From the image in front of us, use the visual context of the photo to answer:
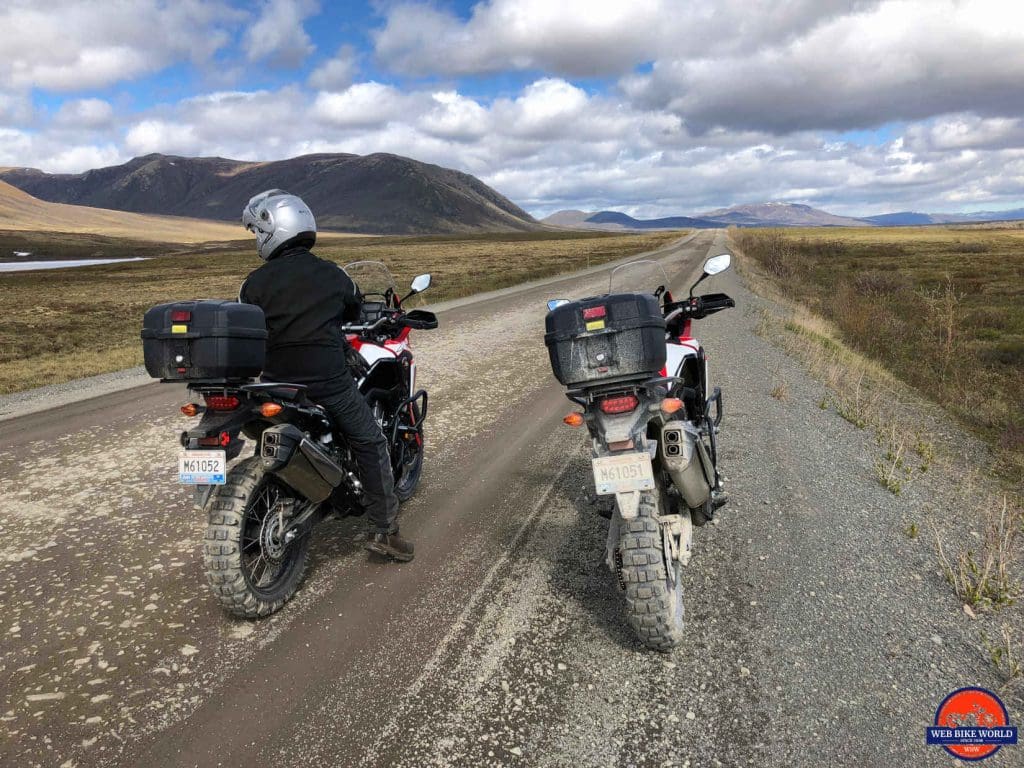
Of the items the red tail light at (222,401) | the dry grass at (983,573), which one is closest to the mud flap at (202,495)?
the red tail light at (222,401)

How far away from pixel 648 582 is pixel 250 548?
2.32 meters

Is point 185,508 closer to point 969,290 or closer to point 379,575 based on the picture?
point 379,575

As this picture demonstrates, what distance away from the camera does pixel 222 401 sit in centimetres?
338

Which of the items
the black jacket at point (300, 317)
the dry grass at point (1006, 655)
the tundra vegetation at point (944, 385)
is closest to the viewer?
the dry grass at point (1006, 655)

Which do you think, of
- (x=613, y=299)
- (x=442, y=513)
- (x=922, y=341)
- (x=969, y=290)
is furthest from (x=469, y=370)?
(x=969, y=290)

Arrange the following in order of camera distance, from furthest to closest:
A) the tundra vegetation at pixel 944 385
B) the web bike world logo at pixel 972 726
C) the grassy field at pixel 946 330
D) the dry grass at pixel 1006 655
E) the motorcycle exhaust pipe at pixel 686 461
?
1. the grassy field at pixel 946 330
2. the tundra vegetation at pixel 944 385
3. the motorcycle exhaust pipe at pixel 686 461
4. the dry grass at pixel 1006 655
5. the web bike world logo at pixel 972 726

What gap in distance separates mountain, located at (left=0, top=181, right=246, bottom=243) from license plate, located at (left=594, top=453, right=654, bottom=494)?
164 m

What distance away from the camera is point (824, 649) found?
3117 millimetres

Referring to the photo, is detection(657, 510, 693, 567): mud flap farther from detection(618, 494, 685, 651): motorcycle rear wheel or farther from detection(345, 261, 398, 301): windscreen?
detection(345, 261, 398, 301): windscreen

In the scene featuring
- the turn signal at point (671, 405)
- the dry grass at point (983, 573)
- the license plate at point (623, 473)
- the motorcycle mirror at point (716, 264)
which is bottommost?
the dry grass at point (983, 573)

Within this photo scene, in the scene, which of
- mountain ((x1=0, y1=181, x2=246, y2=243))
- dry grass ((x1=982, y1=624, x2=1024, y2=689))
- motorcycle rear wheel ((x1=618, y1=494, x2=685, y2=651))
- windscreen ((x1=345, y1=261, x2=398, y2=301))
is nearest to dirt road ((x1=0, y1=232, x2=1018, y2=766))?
dry grass ((x1=982, y1=624, x2=1024, y2=689))

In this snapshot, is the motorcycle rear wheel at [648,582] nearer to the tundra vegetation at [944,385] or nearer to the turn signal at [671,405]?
the turn signal at [671,405]

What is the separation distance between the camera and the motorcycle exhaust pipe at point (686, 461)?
3.25 metres

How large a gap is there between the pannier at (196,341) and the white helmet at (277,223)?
62 cm
